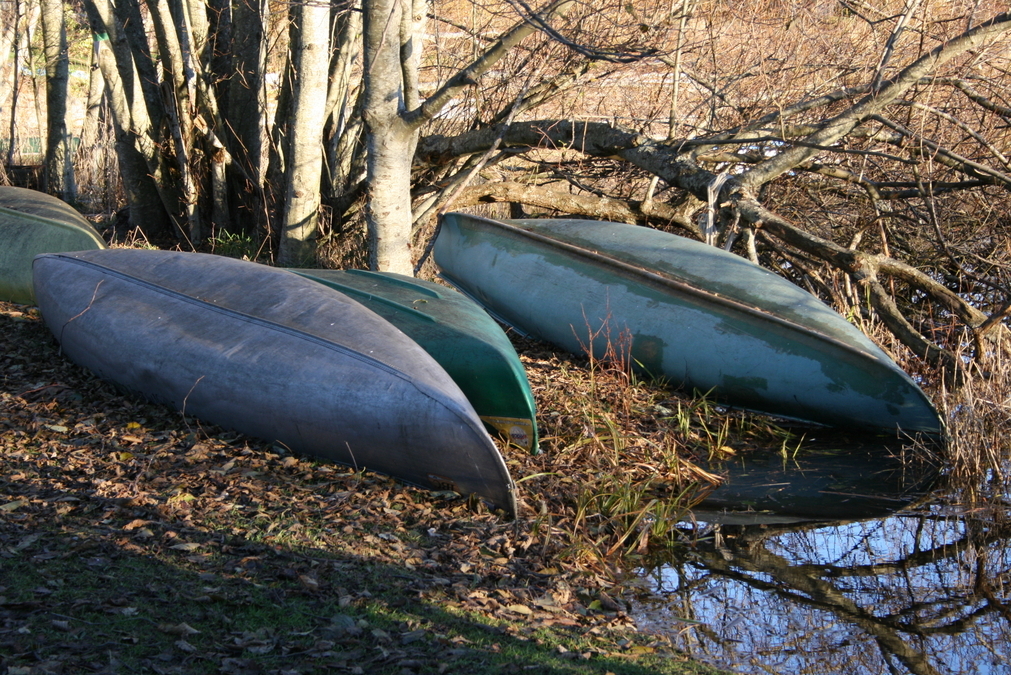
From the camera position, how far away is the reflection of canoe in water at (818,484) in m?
3.79

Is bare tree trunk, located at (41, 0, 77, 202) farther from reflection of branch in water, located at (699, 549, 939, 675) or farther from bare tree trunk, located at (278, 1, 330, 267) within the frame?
reflection of branch in water, located at (699, 549, 939, 675)

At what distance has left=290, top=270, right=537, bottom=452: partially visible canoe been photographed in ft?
12.8

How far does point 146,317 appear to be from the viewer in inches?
162

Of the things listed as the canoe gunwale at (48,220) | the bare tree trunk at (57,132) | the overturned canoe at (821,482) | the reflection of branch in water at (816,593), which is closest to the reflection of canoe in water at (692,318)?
the overturned canoe at (821,482)

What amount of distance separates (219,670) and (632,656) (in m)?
1.18

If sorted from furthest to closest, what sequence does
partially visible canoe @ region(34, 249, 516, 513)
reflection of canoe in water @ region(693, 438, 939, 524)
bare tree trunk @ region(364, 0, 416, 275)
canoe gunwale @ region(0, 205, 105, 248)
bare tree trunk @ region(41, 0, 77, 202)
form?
bare tree trunk @ region(41, 0, 77, 202)
canoe gunwale @ region(0, 205, 105, 248)
bare tree trunk @ region(364, 0, 416, 275)
reflection of canoe in water @ region(693, 438, 939, 524)
partially visible canoe @ region(34, 249, 516, 513)

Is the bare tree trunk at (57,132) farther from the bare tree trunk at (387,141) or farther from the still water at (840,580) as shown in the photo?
the still water at (840,580)

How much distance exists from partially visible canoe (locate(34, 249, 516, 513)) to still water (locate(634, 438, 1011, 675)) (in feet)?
2.71

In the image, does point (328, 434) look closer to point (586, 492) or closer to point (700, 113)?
point (586, 492)

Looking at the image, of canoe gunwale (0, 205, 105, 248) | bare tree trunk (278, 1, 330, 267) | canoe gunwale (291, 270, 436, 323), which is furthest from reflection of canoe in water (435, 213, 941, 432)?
canoe gunwale (0, 205, 105, 248)

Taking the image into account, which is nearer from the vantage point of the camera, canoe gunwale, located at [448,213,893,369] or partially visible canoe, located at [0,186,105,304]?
canoe gunwale, located at [448,213,893,369]

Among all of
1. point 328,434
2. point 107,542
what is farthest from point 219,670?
point 328,434

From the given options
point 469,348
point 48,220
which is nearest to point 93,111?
point 48,220

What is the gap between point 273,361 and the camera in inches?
146
